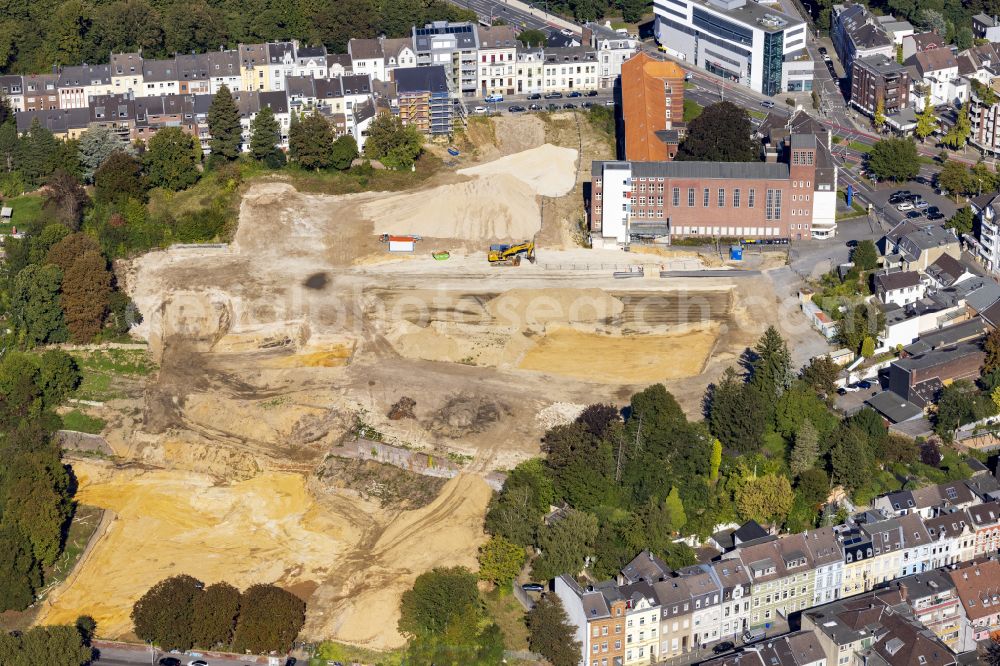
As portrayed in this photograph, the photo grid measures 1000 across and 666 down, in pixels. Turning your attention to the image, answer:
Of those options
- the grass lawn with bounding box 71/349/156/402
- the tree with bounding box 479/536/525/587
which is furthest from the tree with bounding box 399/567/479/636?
the grass lawn with bounding box 71/349/156/402

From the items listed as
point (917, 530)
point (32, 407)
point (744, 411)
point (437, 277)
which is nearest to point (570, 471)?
point (744, 411)

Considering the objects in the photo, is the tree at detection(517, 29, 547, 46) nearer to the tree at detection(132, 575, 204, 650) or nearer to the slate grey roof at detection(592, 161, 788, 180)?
the slate grey roof at detection(592, 161, 788, 180)

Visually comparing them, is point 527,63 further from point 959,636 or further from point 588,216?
point 959,636

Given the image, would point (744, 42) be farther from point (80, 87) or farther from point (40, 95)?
point (40, 95)

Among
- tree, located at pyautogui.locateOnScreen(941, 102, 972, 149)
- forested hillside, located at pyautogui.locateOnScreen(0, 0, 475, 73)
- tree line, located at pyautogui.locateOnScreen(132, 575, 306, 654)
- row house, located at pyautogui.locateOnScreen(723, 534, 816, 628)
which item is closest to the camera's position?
tree line, located at pyautogui.locateOnScreen(132, 575, 306, 654)

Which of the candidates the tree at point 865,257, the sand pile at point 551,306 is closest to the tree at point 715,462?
the sand pile at point 551,306

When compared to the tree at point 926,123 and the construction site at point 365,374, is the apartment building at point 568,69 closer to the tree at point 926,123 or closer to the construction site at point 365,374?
the construction site at point 365,374
